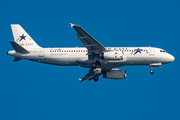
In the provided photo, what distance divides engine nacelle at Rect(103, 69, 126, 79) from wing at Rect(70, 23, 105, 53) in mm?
7802

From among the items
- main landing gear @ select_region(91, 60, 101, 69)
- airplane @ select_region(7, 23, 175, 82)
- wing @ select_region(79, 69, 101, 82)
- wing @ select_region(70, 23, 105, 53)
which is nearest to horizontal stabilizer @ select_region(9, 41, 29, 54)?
airplane @ select_region(7, 23, 175, 82)

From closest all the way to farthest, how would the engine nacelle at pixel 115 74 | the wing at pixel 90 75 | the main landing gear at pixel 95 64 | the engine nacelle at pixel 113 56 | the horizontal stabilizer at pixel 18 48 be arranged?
the engine nacelle at pixel 113 56 → the main landing gear at pixel 95 64 → the horizontal stabilizer at pixel 18 48 → the engine nacelle at pixel 115 74 → the wing at pixel 90 75

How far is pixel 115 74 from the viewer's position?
66250 millimetres

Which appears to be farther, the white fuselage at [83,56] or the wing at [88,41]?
the white fuselage at [83,56]

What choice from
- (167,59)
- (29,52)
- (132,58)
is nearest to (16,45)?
(29,52)

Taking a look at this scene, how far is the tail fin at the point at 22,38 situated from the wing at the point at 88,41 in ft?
43.5

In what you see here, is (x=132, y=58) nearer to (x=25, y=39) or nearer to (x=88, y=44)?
(x=88, y=44)

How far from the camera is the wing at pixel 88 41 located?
182 feet

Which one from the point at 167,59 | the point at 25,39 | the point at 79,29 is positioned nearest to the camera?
the point at 79,29

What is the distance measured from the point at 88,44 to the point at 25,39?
1603 cm

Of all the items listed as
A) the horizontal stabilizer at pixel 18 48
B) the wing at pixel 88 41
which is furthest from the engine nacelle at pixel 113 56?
the horizontal stabilizer at pixel 18 48

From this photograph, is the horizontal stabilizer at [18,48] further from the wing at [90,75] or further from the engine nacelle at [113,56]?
the engine nacelle at [113,56]

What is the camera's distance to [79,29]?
5525 centimetres

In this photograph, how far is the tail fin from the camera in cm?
6769
